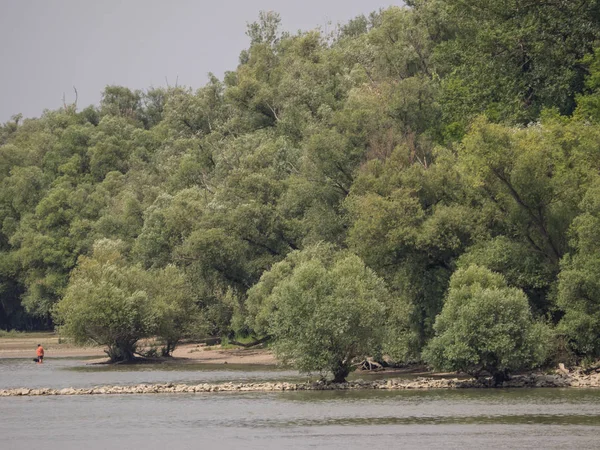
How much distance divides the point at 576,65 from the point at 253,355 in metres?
31.9

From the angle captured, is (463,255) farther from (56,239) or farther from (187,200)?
(56,239)

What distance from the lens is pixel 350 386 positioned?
5522 cm

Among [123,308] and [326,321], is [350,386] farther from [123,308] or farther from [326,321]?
[123,308]

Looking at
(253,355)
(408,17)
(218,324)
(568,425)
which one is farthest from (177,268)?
(568,425)

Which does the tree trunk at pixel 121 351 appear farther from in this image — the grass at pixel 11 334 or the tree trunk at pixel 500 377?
the grass at pixel 11 334

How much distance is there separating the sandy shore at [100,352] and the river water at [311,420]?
2486cm

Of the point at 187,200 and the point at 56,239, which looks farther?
the point at 56,239

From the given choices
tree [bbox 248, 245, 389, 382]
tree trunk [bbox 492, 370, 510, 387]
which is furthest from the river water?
tree [bbox 248, 245, 389, 382]

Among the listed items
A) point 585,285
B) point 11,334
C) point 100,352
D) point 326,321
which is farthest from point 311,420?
point 11,334

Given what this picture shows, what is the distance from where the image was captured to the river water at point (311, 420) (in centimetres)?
3933

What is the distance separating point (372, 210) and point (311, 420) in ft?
71.8

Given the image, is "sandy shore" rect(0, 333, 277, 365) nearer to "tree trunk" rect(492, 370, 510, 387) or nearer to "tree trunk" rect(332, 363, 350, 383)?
"tree trunk" rect(332, 363, 350, 383)

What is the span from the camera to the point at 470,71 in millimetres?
78125

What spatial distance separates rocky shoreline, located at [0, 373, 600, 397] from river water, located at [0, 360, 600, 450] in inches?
61.6
